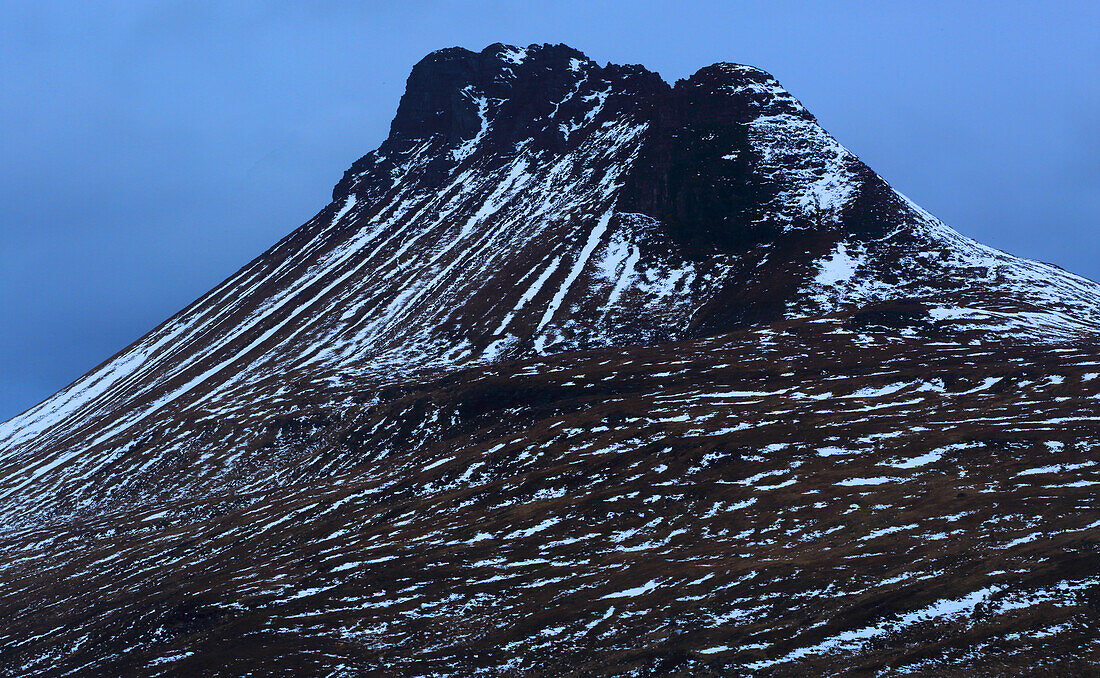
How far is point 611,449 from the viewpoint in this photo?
71438mm

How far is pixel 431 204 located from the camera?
582ft

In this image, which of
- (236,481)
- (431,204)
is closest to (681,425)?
(236,481)

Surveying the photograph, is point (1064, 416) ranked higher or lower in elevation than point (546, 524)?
lower

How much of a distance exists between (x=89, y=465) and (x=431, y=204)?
87.9 meters

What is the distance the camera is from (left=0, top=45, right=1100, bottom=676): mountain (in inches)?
1651

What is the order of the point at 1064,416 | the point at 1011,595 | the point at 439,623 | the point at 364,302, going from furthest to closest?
1. the point at 364,302
2. the point at 1064,416
3. the point at 439,623
4. the point at 1011,595

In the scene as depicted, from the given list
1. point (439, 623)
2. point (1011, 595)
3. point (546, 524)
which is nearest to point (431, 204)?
point (546, 524)

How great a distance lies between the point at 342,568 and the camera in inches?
2306

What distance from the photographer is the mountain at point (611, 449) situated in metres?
41.9

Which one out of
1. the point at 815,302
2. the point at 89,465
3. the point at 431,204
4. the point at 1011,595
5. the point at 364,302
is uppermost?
the point at 431,204

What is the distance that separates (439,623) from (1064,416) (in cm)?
4337

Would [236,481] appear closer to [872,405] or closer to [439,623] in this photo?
[439,623]

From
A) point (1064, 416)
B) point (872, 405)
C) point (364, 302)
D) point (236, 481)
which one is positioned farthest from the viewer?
point (364, 302)

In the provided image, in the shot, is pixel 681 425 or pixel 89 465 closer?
pixel 681 425
